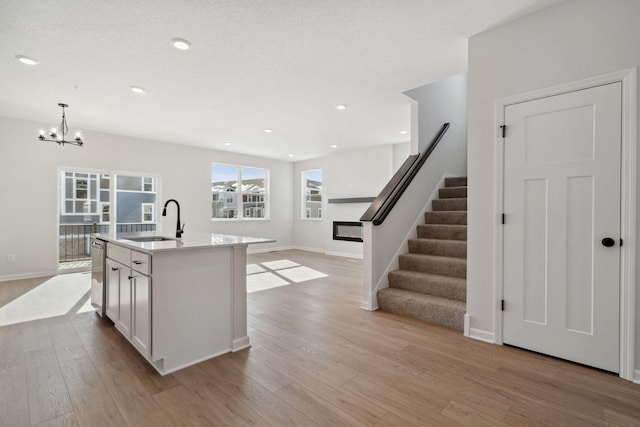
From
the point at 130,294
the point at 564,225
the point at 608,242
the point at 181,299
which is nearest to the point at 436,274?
the point at 564,225

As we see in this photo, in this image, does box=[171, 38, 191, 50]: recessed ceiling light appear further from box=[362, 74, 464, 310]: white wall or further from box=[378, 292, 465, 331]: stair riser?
box=[378, 292, 465, 331]: stair riser

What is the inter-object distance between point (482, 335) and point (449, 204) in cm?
213

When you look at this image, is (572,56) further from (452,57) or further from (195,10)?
(195,10)

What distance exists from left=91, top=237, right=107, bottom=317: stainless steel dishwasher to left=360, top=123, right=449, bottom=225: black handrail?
281 centimetres

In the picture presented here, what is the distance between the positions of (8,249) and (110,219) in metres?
1.49

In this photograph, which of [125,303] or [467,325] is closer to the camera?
[125,303]

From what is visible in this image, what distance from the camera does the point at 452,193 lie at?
462 centimetres

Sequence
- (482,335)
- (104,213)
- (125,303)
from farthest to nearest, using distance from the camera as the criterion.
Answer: (104,213) → (482,335) → (125,303)

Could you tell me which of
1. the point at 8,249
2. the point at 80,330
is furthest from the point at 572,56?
the point at 8,249

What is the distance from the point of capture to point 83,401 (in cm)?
178

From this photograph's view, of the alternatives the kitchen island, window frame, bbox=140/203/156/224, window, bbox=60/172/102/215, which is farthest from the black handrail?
window, bbox=60/172/102/215

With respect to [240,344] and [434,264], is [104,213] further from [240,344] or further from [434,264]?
[434,264]

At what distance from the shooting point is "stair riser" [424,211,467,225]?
12.9 feet

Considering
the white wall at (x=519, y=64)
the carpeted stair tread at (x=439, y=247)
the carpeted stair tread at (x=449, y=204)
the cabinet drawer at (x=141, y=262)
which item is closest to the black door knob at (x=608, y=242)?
the white wall at (x=519, y=64)
